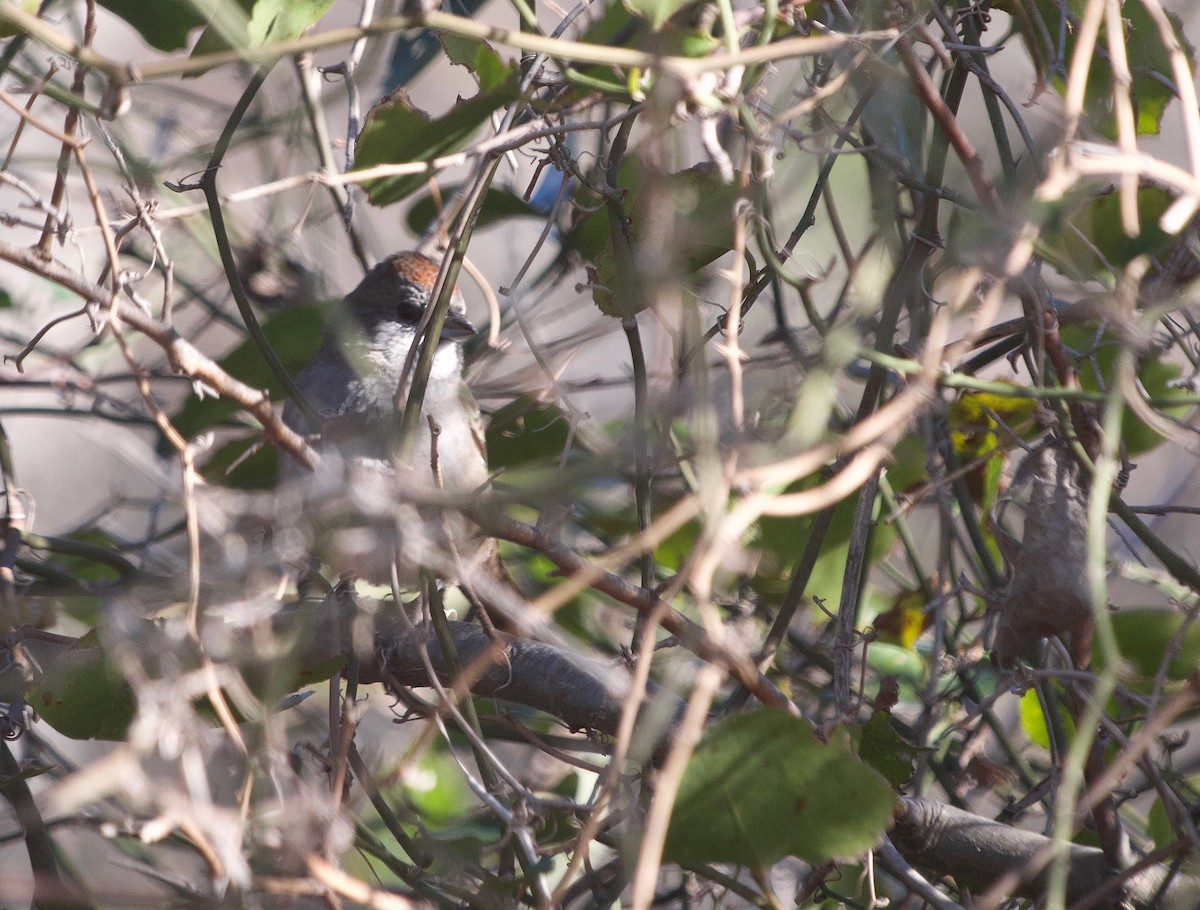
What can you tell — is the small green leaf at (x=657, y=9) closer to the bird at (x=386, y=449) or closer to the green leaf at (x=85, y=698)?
the bird at (x=386, y=449)

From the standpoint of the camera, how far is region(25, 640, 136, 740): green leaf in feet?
4.63

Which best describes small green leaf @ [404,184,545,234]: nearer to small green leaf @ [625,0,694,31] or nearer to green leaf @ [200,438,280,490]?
green leaf @ [200,438,280,490]

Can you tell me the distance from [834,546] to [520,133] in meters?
0.80

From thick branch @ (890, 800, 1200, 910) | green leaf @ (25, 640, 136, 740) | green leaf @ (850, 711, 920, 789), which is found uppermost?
green leaf @ (25, 640, 136, 740)

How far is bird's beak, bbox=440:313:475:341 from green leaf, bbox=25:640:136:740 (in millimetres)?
1445

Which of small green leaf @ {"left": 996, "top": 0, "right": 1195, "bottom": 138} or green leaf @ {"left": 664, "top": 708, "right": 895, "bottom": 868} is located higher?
small green leaf @ {"left": 996, "top": 0, "right": 1195, "bottom": 138}

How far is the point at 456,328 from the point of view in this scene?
279 cm

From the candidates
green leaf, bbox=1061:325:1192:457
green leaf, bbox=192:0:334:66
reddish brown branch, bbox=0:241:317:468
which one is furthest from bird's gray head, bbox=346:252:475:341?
reddish brown branch, bbox=0:241:317:468

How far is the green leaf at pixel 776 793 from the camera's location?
3.28ft

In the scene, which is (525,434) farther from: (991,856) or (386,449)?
(991,856)

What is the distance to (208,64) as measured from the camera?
1.03 meters

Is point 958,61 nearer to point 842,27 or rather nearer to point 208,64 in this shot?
point 842,27

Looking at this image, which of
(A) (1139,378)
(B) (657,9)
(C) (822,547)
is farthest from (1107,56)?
(C) (822,547)

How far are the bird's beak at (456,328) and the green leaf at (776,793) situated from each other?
1861 mm
